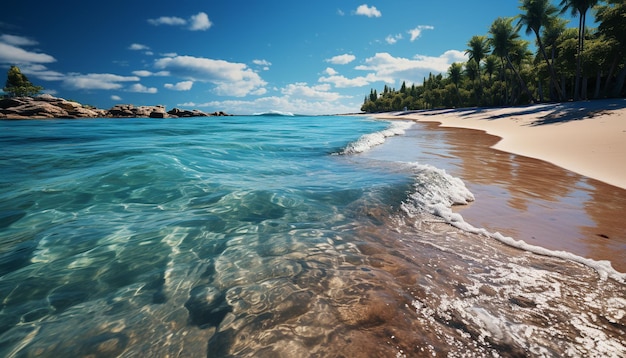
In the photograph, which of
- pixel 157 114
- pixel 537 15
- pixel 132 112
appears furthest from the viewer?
pixel 132 112

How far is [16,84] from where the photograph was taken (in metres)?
63.7

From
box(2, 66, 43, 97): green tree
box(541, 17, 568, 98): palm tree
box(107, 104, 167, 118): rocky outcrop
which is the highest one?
box(2, 66, 43, 97): green tree

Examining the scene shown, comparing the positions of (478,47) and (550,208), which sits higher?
(478,47)

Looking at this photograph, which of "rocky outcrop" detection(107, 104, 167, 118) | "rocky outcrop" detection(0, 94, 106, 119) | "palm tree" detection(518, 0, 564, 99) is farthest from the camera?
"rocky outcrop" detection(107, 104, 167, 118)

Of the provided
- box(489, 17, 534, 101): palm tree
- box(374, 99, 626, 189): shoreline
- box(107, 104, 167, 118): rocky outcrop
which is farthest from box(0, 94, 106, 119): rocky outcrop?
box(489, 17, 534, 101): palm tree

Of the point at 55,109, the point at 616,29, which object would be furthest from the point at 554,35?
the point at 55,109

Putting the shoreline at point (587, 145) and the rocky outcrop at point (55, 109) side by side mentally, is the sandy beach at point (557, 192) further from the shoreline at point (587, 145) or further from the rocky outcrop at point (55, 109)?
the rocky outcrop at point (55, 109)

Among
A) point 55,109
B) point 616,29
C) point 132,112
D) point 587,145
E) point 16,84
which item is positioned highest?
point 16,84

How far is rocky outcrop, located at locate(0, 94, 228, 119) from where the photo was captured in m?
46.5

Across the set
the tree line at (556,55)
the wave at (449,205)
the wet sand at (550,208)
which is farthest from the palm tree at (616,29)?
the wave at (449,205)

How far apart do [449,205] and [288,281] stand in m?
3.29

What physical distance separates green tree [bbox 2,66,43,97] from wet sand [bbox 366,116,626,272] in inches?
3812

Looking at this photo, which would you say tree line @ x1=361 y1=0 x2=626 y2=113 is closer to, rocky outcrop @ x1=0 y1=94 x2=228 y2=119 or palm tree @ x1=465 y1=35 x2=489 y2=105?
palm tree @ x1=465 y1=35 x2=489 y2=105

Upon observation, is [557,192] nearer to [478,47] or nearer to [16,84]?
[478,47]
